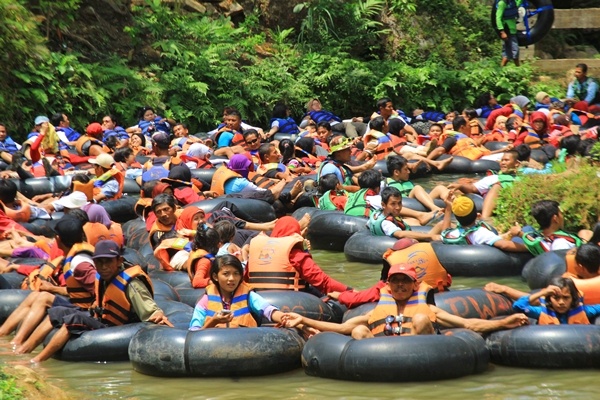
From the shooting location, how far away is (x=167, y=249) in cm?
967

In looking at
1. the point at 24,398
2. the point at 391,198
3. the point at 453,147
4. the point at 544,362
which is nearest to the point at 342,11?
the point at 453,147

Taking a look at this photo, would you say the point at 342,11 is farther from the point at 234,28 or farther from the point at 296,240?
the point at 296,240

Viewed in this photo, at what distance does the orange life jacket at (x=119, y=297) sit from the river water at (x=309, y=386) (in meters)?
0.39

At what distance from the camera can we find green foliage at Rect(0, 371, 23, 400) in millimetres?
5392

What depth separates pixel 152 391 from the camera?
7039mm

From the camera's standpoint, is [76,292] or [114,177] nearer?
[76,292]

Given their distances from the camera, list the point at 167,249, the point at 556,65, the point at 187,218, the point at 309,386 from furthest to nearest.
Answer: the point at 556,65 < the point at 187,218 < the point at 167,249 < the point at 309,386

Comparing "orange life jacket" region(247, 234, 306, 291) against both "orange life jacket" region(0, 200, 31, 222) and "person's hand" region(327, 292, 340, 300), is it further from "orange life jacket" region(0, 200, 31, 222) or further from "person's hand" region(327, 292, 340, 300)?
"orange life jacket" region(0, 200, 31, 222)

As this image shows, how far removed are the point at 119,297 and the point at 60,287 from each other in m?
0.99

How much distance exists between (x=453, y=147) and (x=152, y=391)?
10694 mm

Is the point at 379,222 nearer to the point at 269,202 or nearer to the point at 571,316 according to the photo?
the point at 269,202

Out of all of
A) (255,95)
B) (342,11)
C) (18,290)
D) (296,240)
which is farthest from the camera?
(342,11)

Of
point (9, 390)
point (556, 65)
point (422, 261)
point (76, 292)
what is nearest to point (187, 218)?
point (76, 292)

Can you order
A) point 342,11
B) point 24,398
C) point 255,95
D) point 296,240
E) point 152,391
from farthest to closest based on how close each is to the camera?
point 342,11, point 255,95, point 296,240, point 152,391, point 24,398
